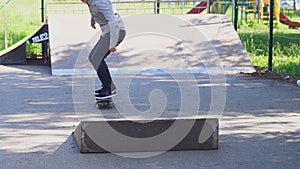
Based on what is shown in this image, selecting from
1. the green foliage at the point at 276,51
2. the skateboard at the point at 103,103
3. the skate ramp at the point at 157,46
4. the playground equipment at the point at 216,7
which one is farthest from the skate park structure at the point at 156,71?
the playground equipment at the point at 216,7

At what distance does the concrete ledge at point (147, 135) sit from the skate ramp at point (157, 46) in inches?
252

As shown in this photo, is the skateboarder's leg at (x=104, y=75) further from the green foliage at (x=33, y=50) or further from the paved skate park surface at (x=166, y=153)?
the green foliage at (x=33, y=50)

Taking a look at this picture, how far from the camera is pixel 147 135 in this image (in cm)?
707

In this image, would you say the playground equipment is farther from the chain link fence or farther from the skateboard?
the skateboard

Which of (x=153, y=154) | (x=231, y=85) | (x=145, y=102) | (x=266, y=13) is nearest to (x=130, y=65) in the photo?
(x=231, y=85)

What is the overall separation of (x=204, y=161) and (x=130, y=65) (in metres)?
7.33

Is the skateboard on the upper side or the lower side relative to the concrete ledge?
lower

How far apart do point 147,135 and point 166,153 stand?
275mm

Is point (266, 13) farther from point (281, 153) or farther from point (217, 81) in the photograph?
point (281, 153)

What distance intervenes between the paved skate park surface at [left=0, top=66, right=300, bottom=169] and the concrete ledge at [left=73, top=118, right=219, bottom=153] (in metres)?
0.11

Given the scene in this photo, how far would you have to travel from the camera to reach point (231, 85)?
12.2 m

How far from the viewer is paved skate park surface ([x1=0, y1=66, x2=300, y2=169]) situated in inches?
261

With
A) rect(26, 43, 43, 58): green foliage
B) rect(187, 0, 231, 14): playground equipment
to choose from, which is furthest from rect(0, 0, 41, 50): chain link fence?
rect(187, 0, 231, 14): playground equipment

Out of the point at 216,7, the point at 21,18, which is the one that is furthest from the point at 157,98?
the point at 216,7
